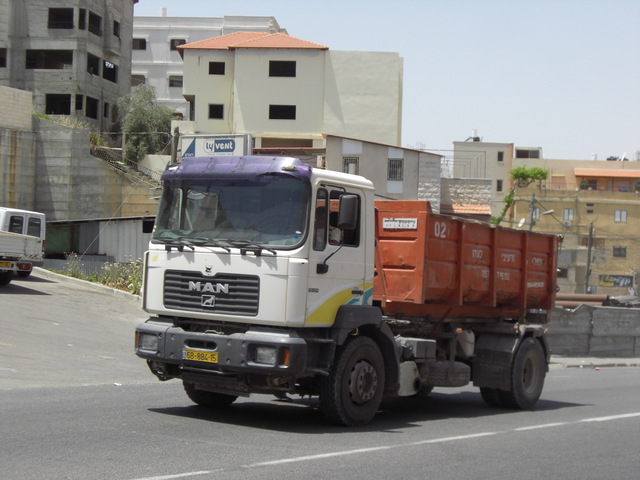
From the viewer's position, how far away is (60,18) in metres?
56.6

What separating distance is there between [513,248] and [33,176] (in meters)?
33.7

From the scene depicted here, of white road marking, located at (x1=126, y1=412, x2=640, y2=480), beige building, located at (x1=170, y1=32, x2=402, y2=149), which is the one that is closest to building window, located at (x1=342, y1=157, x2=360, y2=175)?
beige building, located at (x1=170, y1=32, x2=402, y2=149)

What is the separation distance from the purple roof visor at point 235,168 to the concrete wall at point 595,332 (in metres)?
17.6

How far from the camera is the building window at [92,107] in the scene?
188 ft

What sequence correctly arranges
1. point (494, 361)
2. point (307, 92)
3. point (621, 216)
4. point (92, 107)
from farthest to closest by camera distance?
point (621, 216) < point (92, 107) < point (307, 92) < point (494, 361)

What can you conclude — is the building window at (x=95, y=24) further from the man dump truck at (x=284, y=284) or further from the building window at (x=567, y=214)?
the man dump truck at (x=284, y=284)

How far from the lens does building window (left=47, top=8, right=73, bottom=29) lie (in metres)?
56.1

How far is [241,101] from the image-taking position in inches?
2149

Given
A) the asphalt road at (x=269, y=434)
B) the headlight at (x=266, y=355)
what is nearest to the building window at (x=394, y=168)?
the asphalt road at (x=269, y=434)

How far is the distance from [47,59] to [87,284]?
3362cm

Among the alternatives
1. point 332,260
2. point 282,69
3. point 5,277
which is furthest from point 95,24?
point 332,260

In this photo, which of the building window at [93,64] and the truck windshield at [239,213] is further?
the building window at [93,64]

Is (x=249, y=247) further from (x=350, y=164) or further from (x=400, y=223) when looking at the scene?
(x=350, y=164)

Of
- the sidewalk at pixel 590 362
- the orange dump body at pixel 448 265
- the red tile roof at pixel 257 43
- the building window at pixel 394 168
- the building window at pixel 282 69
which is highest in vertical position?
the red tile roof at pixel 257 43
